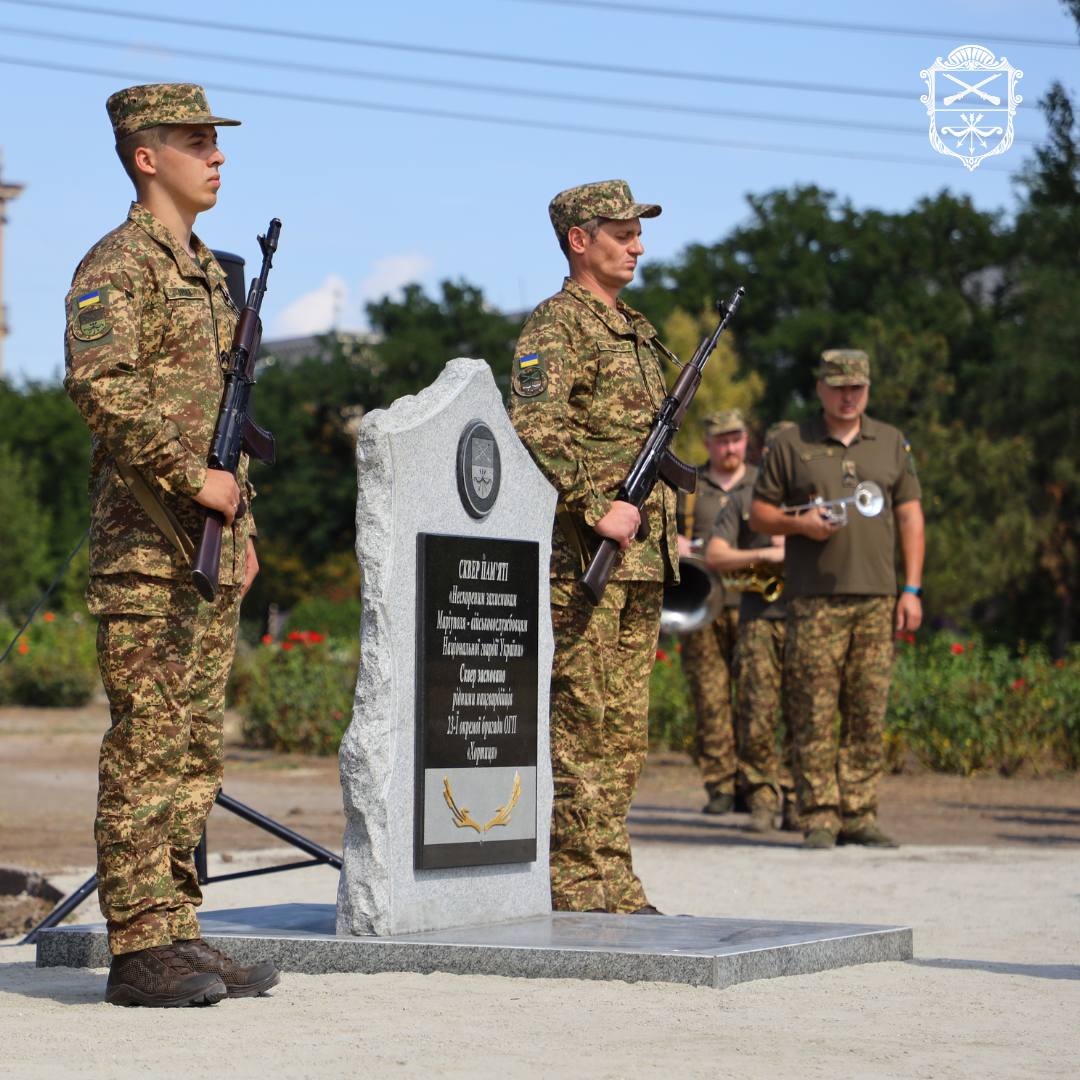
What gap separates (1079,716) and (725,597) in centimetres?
457

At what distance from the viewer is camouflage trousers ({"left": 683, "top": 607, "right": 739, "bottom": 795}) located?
1296 centimetres

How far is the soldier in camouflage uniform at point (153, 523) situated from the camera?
17.6ft

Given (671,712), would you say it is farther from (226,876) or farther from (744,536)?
(226,876)

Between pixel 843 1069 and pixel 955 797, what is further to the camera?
pixel 955 797

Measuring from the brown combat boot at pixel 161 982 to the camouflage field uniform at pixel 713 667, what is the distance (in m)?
7.76

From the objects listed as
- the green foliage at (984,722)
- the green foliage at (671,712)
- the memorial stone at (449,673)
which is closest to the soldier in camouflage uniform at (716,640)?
the green foliage at (984,722)

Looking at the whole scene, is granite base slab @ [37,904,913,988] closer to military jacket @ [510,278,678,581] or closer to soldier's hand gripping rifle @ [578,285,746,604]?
soldier's hand gripping rifle @ [578,285,746,604]

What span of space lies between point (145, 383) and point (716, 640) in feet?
27.2

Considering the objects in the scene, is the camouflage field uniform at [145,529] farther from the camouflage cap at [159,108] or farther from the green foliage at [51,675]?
the green foliage at [51,675]

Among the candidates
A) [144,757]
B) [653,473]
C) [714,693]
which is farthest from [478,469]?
[714,693]

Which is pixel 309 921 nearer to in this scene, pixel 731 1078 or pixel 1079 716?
pixel 731 1078

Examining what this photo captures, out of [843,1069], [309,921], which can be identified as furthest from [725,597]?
[843,1069]

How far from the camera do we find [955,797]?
47.4 ft

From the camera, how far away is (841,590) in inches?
405
